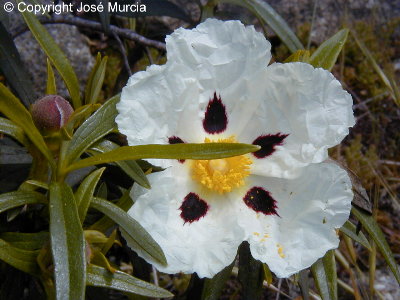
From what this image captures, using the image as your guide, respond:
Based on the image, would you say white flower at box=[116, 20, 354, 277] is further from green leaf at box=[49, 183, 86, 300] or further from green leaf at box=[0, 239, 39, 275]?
green leaf at box=[0, 239, 39, 275]

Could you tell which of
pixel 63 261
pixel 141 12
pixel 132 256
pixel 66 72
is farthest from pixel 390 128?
pixel 63 261

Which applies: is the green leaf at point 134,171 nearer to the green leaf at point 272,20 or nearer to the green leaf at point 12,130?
the green leaf at point 12,130

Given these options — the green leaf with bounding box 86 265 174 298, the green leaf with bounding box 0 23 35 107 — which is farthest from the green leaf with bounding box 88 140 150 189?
the green leaf with bounding box 0 23 35 107

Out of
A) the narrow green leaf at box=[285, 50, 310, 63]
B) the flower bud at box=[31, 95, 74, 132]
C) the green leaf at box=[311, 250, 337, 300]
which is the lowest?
the green leaf at box=[311, 250, 337, 300]

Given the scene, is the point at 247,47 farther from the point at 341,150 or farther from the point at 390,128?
the point at 390,128

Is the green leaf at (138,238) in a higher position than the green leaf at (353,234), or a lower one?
higher

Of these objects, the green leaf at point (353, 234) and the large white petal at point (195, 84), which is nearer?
the large white petal at point (195, 84)

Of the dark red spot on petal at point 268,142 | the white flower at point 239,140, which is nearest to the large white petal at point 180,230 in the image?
the white flower at point 239,140
